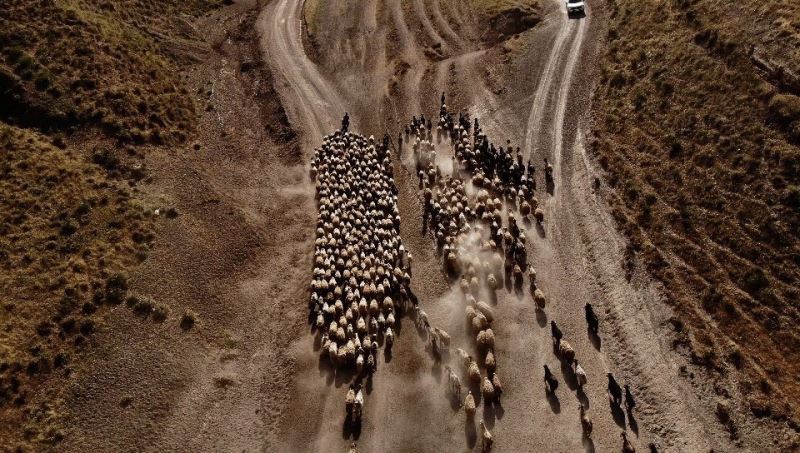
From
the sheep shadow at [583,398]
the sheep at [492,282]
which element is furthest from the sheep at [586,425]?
the sheep at [492,282]

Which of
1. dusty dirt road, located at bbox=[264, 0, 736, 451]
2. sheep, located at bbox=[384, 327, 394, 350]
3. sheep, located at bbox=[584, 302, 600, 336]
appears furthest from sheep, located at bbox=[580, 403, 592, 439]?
sheep, located at bbox=[384, 327, 394, 350]

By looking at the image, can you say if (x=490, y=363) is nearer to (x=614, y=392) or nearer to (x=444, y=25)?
(x=614, y=392)

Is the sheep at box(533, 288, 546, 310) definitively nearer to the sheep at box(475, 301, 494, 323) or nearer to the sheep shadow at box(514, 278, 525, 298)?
the sheep shadow at box(514, 278, 525, 298)

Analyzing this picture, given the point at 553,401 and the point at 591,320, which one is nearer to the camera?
the point at 553,401

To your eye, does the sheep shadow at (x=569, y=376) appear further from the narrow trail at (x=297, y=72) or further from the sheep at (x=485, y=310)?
the narrow trail at (x=297, y=72)

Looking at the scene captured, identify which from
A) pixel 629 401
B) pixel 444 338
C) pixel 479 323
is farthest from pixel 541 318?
pixel 629 401

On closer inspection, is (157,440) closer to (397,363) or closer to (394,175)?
(397,363)
